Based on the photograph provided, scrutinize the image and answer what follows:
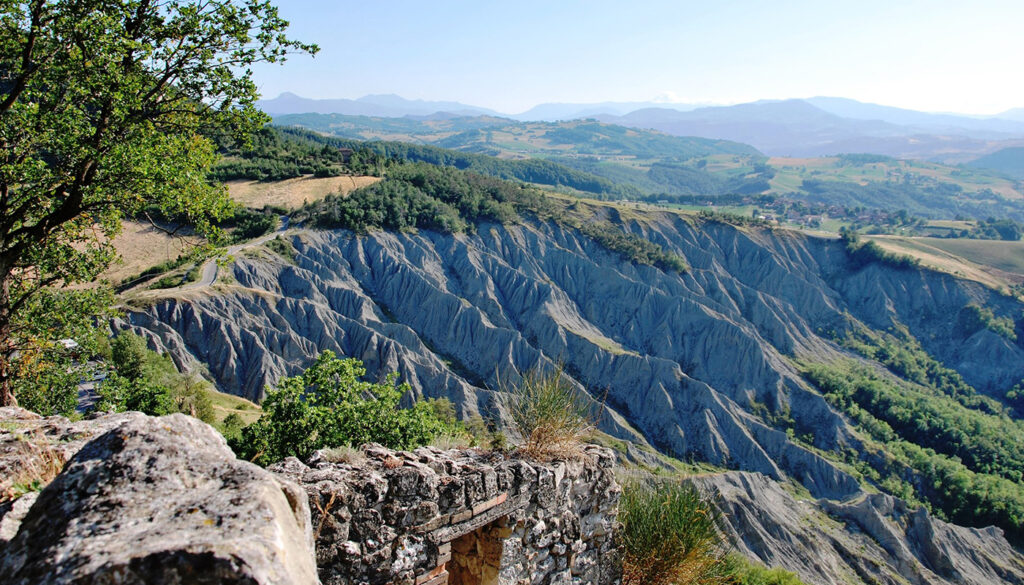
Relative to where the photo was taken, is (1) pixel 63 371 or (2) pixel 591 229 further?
(2) pixel 591 229

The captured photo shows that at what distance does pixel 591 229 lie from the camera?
238 feet

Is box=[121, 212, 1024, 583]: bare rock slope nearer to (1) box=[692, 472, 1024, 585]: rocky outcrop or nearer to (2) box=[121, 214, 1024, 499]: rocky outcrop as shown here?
(2) box=[121, 214, 1024, 499]: rocky outcrop

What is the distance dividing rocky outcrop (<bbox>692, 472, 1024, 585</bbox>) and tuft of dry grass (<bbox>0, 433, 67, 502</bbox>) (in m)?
27.7

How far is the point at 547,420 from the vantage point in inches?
316

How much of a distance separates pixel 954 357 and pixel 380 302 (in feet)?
231

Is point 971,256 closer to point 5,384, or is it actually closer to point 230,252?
point 230,252

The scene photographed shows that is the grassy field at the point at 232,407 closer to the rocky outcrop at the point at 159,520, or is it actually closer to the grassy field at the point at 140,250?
the grassy field at the point at 140,250

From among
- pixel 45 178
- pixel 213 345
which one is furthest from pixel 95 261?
pixel 213 345

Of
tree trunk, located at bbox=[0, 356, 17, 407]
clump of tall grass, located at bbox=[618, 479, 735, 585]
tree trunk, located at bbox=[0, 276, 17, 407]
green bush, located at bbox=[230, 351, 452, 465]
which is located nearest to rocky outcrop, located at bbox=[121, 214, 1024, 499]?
green bush, located at bbox=[230, 351, 452, 465]

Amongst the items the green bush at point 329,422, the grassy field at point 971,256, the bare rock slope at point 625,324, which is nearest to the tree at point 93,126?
the green bush at point 329,422

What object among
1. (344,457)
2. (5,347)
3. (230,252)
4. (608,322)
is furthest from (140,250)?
(344,457)

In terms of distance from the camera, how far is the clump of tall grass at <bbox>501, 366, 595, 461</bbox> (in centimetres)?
791

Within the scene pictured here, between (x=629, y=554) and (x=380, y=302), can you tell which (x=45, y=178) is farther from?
(x=380, y=302)

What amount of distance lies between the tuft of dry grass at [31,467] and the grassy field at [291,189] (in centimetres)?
5839
